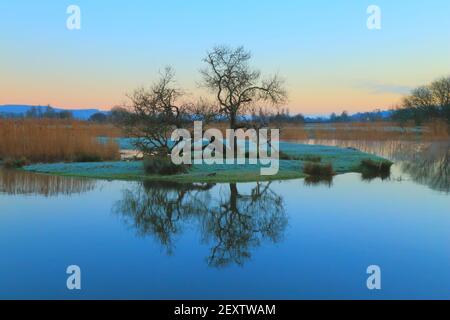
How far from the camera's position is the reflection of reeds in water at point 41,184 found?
38.8 feet

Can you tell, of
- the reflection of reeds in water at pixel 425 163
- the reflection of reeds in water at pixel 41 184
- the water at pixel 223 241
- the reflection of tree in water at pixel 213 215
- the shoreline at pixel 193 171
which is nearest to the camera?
the water at pixel 223 241

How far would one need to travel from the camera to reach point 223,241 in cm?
712

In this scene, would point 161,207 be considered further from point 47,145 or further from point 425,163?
point 425,163

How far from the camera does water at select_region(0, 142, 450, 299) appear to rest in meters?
5.12

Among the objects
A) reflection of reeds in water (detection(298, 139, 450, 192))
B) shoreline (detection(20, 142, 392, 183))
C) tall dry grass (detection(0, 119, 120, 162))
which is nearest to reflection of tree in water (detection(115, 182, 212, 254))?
shoreline (detection(20, 142, 392, 183))

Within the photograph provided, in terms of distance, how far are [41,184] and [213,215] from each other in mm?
6352

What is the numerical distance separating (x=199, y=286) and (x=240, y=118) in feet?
59.0

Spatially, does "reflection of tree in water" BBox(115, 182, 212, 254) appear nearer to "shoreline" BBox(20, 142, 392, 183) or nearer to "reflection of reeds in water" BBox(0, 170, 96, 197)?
"shoreline" BBox(20, 142, 392, 183)

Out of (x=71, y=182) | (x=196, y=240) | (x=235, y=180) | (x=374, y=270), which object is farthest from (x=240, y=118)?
(x=374, y=270)

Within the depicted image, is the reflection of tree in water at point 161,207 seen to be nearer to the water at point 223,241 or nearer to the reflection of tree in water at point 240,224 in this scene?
the water at point 223,241

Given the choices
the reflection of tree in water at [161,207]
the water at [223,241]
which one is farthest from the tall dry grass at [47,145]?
the reflection of tree in water at [161,207]

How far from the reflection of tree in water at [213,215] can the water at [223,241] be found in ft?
0.07

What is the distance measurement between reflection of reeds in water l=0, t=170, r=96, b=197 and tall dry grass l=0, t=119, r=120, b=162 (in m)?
3.99
